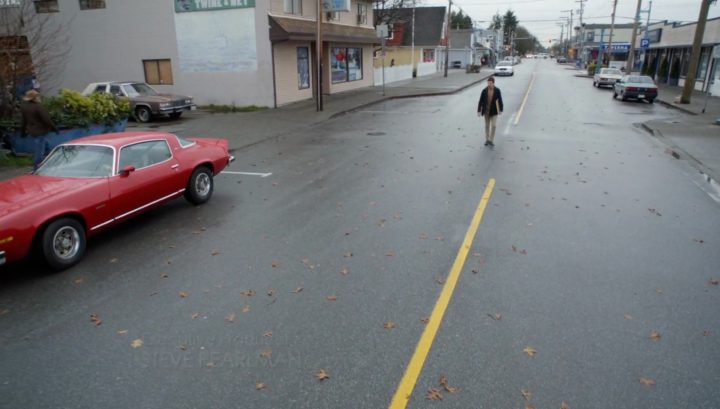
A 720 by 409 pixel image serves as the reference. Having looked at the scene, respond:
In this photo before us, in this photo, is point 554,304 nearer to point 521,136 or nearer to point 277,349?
point 277,349

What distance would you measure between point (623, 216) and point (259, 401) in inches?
259

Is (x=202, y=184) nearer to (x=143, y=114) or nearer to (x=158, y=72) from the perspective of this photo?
(x=143, y=114)

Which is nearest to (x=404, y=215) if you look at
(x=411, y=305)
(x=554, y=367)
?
(x=411, y=305)

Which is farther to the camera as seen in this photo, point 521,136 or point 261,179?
point 521,136

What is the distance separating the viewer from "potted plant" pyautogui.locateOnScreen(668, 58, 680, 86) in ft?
117

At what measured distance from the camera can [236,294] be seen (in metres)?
5.27

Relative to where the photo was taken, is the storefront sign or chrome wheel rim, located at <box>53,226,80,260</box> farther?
the storefront sign

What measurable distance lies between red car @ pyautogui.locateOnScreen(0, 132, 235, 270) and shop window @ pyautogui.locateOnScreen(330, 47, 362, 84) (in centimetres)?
2206

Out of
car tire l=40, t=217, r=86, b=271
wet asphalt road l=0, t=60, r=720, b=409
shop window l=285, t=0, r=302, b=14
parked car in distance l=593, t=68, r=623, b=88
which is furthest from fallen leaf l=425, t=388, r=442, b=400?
parked car in distance l=593, t=68, r=623, b=88

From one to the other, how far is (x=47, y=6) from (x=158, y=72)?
7242 millimetres

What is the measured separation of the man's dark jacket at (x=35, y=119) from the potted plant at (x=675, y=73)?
40.1m

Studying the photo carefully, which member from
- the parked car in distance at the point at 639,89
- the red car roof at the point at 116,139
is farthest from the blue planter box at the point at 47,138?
the parked car in distance at the point at 639,89

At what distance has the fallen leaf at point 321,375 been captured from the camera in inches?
152

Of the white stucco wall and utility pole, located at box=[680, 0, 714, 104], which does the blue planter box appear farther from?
utility pole, located at box=[680, 0, 714, 104]
